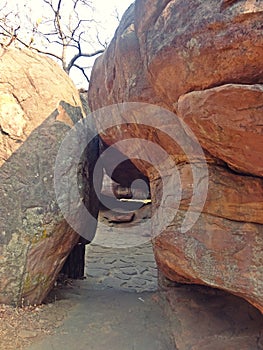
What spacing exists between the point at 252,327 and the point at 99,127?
8.29 feet

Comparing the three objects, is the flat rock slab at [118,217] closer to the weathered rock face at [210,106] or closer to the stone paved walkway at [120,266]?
the stone paved walkway at [120,266]

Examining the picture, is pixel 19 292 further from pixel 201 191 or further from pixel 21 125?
pixel 201 191

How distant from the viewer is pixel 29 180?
3.21 m

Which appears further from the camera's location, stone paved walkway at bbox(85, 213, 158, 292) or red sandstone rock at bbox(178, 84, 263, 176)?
stone paved walkway at bbox(85, 213, 158, 292)

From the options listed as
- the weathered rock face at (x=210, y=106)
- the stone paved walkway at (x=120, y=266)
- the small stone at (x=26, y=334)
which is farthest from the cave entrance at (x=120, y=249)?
the weathered rock face at (x=210, y=106)

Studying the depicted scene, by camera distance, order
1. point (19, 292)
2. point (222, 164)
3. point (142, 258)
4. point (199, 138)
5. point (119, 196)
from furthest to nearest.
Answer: point (119, 196)
point (142, 258)
point (19, 292)
point (222, 164)
point (199, 138)

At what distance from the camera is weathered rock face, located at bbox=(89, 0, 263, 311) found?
156 cm

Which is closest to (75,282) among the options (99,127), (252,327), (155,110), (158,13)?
(99,127)

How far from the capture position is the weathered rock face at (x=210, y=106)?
1557mm

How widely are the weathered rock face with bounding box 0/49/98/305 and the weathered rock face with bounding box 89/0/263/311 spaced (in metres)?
0.90

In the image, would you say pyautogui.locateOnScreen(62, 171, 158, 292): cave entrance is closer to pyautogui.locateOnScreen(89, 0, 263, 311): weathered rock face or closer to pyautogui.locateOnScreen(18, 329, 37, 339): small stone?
pyautogui.locateOnScreen(18, 329, 37, 339): small stone

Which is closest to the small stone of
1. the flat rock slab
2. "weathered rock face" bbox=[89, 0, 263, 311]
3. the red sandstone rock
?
"weathered rock face" bbox=[89, 0, 263, 311]

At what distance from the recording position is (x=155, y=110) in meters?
2.46

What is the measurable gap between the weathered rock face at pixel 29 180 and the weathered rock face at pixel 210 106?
35.5 inches
